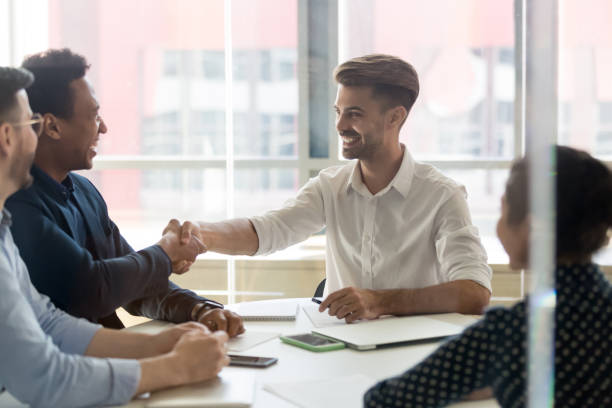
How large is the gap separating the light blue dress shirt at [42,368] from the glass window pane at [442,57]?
2751mm

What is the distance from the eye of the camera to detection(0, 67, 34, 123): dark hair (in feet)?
4.21

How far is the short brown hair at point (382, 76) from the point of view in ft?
7.88

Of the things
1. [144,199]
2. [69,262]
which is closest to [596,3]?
[144,199]

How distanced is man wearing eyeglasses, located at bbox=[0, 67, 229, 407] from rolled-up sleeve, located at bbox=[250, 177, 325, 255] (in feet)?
3.16

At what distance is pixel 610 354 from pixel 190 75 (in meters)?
3.36

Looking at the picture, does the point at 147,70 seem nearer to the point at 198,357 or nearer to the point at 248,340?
the point at 248,340

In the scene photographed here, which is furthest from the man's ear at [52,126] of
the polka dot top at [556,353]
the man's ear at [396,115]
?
the polka dot top at [556,353]

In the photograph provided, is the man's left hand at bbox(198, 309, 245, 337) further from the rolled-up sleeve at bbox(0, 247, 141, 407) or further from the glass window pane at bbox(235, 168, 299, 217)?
the glass window pane at bbox(235, 168, 299, 217)

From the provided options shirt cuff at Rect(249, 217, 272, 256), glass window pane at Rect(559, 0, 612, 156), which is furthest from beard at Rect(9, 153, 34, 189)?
glass window pane at Rect(559, 0, 612, 156)

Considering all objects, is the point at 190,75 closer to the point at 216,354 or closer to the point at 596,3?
the point at 596,3

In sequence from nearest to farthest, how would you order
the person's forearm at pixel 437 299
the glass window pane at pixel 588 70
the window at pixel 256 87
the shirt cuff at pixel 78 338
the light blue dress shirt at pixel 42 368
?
the light blue dress shirt at pixel 42 368 < the shirt cuff at pixel 78 338 < the person's forearm at pixel 437 299 < the glass window pane at pixel 588 70 < the window at pixel 256 87

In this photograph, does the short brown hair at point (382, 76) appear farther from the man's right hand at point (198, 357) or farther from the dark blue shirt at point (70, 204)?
the man's right hand at point (198, 357)

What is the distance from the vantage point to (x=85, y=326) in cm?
149

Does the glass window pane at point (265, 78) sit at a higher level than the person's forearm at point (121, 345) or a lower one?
higher
